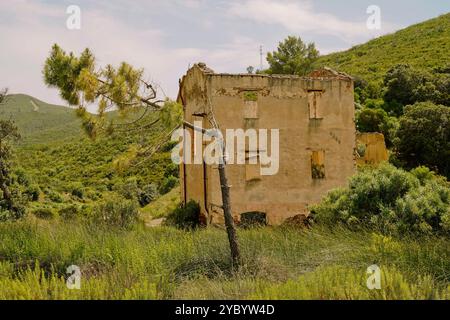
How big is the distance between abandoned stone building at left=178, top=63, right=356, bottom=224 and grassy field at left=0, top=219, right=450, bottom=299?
32.6 ft

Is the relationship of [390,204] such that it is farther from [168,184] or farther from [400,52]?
[400,52]

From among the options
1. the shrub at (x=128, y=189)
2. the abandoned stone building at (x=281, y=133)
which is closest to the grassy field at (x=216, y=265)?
the abandoned stone building at (x=281, y=133)

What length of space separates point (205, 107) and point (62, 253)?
12.0 meters

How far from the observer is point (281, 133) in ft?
63.7

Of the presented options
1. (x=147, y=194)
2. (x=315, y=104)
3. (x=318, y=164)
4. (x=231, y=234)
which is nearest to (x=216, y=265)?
(x=231, y=234)

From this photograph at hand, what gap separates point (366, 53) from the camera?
60.7 m

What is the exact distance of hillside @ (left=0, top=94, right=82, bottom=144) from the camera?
65.6m

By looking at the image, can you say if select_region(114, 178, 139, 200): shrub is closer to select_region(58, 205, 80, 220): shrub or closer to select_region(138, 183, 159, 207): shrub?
select_region(138, 183, 159, 207): shrub

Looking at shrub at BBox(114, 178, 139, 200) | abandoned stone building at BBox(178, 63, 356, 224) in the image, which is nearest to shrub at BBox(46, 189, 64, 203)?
shrub at BBox(114, 178, 139, 200)

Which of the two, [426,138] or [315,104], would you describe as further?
[426,138]

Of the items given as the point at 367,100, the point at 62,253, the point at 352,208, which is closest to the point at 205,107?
the point at 352,208

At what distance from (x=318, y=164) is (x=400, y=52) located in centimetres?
3802

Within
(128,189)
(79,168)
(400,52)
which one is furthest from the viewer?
(400,52)

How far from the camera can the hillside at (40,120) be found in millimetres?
65625
